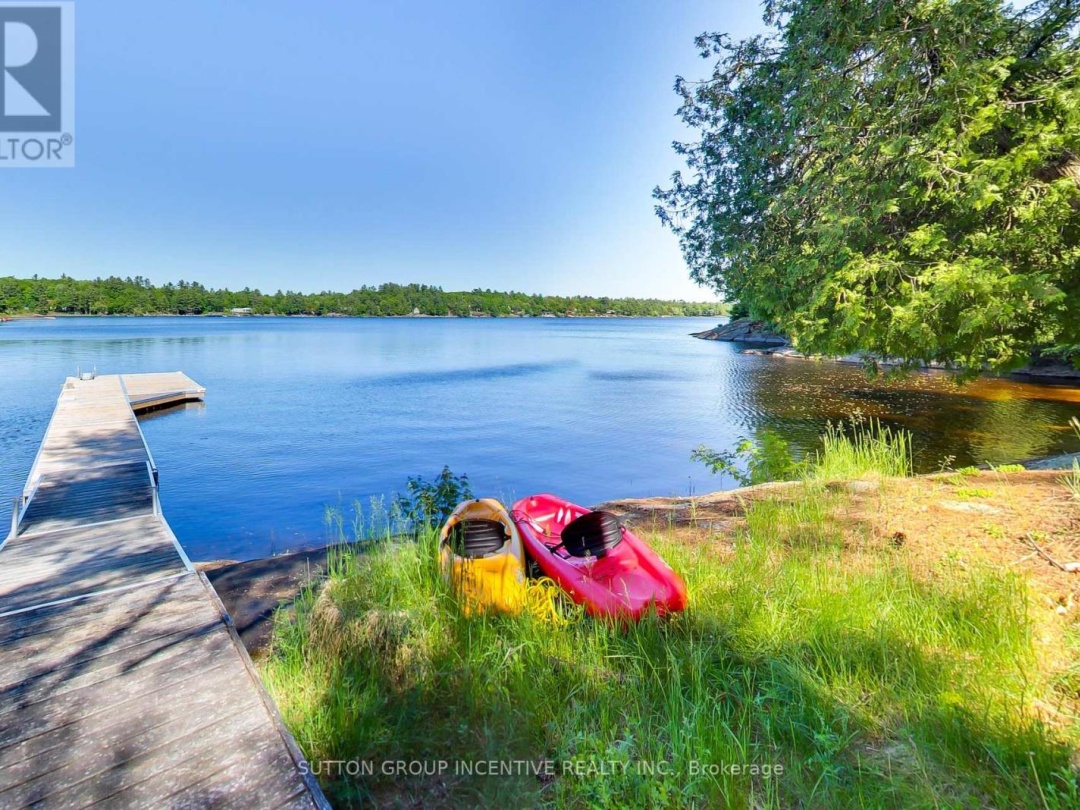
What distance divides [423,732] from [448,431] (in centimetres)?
1485

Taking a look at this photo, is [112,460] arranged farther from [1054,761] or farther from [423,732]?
[1054,761]

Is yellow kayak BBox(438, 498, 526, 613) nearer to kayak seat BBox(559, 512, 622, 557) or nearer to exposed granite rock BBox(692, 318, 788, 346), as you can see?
kayak seat BBox(559, 512, 622, 557)

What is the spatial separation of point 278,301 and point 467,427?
14050cm

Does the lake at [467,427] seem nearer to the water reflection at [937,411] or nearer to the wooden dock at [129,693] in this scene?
the water reflection at [937,411]

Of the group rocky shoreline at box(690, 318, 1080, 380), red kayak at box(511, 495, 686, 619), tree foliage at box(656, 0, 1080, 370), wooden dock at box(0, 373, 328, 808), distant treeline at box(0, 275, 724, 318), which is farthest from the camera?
distant treeline at box(0, 275, 724, 318)

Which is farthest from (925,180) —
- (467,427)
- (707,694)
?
(467,427)

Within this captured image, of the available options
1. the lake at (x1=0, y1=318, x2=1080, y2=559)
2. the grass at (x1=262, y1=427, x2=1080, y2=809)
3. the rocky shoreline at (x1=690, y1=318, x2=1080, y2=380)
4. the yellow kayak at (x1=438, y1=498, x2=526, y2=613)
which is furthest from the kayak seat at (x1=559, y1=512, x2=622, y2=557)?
the rocky shoreline at (x1=690, y1=318, x2=1080, y2=380)

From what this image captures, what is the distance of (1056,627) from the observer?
2723 millimetres

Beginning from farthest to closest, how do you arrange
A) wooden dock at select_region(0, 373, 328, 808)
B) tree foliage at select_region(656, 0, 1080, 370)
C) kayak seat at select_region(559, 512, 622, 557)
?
tree foliage at select_region(656, 0, 1080, 370) → kayak seat at select_region(559, 512, 622, 557) → wooden dock at select_region(0, 373, 328, 808)

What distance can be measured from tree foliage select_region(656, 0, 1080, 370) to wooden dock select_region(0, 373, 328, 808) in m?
7.85

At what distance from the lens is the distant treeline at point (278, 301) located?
102125 millimetres

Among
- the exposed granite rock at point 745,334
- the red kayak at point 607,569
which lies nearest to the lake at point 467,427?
the red kayak at point 607,569

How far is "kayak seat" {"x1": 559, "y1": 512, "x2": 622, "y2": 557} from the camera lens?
4180mm

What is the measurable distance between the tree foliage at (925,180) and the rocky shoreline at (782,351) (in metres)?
1.41
